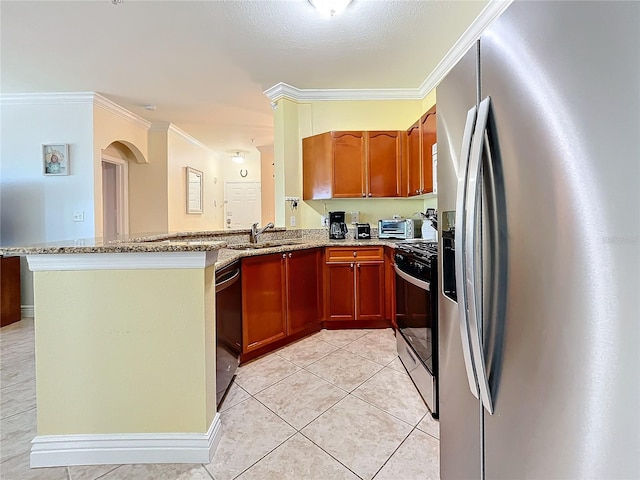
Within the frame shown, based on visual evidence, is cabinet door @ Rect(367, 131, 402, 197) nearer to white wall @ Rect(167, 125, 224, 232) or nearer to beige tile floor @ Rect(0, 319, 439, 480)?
beige tile floor @ Rect(0, 319, 439, 480)

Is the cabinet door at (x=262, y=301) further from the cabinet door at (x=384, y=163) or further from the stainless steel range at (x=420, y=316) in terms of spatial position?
the cabinet door at (x=384, y=163)

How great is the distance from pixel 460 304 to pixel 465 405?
377 millimetres

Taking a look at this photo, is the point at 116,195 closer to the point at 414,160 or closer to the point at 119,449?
the point at 119,449

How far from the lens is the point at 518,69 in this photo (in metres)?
0.65

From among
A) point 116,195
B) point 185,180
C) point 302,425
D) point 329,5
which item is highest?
point 329,5

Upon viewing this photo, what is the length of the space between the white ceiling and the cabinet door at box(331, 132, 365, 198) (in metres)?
0.62

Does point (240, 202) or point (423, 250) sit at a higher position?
point (240, 202)

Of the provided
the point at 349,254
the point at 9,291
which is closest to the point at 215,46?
the point at 349,254

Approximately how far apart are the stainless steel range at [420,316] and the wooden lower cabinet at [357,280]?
2.02 feet

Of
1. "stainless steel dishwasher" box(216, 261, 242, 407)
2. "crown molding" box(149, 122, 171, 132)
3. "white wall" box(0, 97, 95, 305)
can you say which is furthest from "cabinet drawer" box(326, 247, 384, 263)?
"crown molding" box(149, 122, 171, 132)

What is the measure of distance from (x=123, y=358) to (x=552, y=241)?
1641 millimetres

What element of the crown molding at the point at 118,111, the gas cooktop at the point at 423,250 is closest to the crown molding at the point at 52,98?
the crown molding at the point at 118,111

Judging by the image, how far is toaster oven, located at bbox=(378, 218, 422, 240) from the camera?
3236mm

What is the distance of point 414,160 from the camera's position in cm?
305
